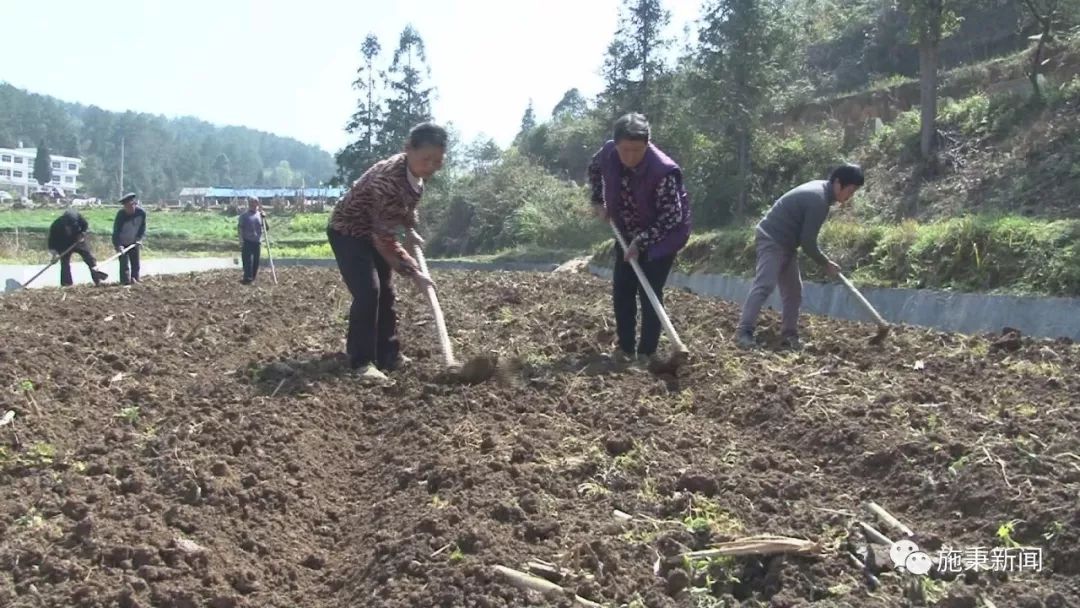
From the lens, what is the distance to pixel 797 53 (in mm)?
22484

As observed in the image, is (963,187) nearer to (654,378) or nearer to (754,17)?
(754,17)

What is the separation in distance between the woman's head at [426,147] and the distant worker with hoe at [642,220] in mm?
1028

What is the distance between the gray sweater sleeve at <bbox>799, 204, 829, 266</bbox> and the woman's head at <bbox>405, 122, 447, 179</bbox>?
8.53 feet

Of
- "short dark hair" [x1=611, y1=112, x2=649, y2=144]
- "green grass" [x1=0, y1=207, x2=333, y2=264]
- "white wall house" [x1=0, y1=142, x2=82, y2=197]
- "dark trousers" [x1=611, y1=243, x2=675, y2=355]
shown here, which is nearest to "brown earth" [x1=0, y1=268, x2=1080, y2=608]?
"dark trousers" [x1=611, y1=243, x2=675, y2=355]

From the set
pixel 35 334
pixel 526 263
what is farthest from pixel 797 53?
pixel 35 334

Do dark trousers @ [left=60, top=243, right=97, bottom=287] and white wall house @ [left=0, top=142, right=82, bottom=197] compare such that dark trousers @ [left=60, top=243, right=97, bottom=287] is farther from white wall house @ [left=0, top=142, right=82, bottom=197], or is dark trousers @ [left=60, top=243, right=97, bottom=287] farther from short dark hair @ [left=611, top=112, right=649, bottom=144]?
white wall house @ [left=0, top=142, right=82, bottom=197]

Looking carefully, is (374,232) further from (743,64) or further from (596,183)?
(743,64)

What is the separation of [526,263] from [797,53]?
8.52m

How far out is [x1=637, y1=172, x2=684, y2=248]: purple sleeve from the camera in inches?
240

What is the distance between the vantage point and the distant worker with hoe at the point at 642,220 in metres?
6.08

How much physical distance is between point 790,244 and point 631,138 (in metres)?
1.89

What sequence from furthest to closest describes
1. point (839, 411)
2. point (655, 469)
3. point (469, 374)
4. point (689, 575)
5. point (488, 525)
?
point (469, 374), point (839, 411), point (655, 469), point (488, 525), point (689, 575)

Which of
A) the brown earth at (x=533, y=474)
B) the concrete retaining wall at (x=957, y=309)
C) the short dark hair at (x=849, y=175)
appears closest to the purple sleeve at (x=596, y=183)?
the brown earth at (x=533, y=474)

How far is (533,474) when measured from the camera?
3.89 meters
